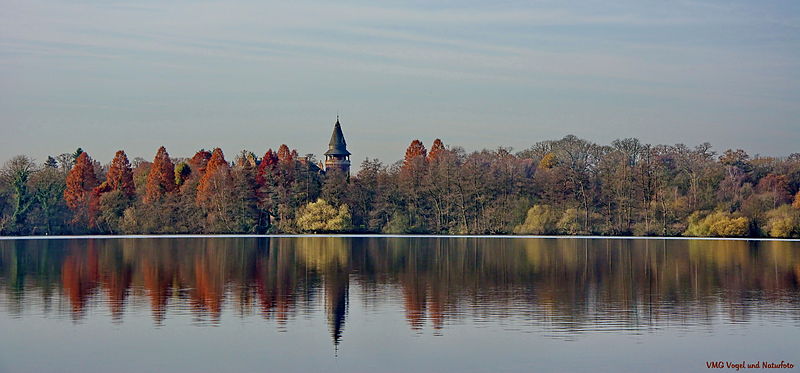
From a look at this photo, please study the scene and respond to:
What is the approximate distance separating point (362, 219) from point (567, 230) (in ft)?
74.5

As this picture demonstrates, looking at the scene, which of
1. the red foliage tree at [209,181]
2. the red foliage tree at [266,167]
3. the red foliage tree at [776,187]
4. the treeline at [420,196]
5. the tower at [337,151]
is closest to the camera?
the red foliage tree at [776,187]

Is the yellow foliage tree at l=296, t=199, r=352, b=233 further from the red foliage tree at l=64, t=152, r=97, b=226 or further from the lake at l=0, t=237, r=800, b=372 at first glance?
the lake at l=0, t=237, r=800, b=372

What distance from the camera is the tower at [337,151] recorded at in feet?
475

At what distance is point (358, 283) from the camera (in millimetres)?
41781

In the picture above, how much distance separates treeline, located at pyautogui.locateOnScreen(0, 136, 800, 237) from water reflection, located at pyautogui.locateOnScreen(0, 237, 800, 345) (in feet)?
103

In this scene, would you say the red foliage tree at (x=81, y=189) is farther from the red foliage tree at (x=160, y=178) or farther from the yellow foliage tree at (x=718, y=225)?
the yellow foliage tree at (x=718, y=225)

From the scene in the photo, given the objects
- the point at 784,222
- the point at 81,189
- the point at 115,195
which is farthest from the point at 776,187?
the point at 81,189

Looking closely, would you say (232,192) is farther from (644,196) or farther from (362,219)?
(644,196)

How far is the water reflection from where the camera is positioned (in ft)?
101

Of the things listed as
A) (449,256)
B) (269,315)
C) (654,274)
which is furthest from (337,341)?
(449,256)

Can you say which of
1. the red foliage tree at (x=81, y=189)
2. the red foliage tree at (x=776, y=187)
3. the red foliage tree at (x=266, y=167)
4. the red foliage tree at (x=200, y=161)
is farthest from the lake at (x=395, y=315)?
the red foliage tree at (x=200, y=161)

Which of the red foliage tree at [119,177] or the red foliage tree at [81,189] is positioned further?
the red foliage tree at [119,177]

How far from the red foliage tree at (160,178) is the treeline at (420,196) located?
0.46 feet

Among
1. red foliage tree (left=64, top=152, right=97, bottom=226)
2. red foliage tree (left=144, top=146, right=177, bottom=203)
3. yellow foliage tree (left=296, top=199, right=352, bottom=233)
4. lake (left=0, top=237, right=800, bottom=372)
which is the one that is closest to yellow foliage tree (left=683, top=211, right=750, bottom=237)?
yellow foliage tree (left=296, top=199, right=352, bottom=233)
